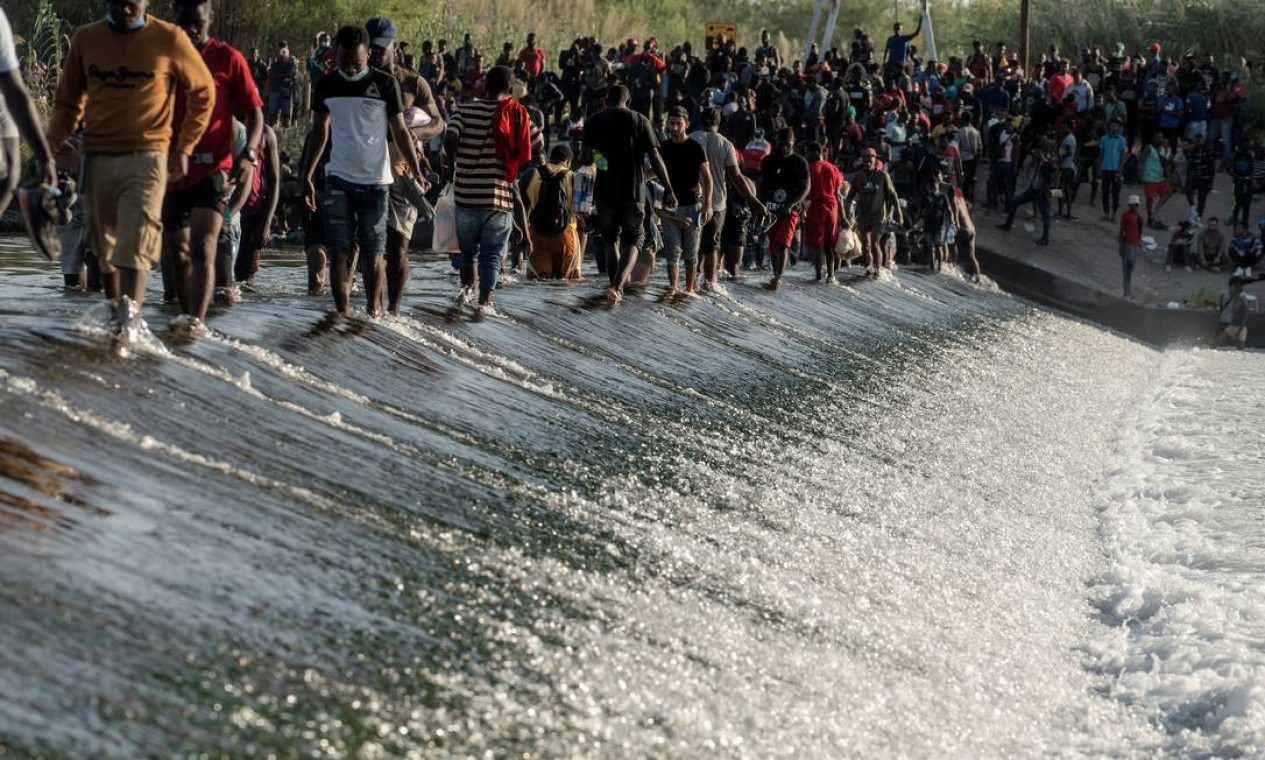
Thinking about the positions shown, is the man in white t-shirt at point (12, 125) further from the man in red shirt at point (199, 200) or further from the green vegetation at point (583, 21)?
the green vegetation at point (583, 21)

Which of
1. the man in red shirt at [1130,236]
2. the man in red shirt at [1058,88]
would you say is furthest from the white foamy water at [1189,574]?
the man in red shirt at [1058,88]

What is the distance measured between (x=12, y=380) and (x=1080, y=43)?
48.6 meters

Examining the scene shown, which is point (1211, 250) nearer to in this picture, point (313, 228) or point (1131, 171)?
point (1131, 171)

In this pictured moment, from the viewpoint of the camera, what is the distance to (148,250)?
797 centimetres

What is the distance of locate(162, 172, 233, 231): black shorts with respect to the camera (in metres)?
8.75

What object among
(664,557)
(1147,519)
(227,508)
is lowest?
(1147,519)

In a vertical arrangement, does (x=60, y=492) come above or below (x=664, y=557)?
above

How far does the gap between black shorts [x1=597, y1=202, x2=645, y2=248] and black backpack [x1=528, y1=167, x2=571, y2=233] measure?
152 centimetres

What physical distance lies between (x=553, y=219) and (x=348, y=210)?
221 inches

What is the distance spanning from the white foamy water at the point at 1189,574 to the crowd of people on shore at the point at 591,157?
3826 mm

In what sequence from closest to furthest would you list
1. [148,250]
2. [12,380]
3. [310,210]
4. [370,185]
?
[12,380]
[148,250]
[370,185]
[310,210]

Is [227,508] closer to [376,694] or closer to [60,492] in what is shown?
[60,492]

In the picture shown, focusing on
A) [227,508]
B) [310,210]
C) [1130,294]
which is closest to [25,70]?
[1130,294]

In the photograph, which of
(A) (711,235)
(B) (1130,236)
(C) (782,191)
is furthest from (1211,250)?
(A) (711,235)
